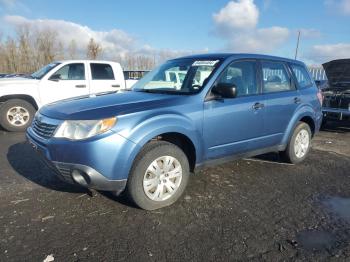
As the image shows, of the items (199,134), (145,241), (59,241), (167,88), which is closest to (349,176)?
(199,134)

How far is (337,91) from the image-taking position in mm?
9305

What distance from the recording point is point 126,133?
11.6ft

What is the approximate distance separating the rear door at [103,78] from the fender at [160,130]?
584cm

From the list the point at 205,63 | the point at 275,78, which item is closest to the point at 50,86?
the point at 205,63

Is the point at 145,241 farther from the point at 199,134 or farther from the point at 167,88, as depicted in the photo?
the point at 167,88

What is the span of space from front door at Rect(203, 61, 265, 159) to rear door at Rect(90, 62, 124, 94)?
17.5ft

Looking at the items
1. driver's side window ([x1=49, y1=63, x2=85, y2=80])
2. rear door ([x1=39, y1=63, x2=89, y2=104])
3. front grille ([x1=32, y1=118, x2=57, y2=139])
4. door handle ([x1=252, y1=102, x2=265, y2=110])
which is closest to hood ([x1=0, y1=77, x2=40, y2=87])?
rear door ([x1=39, y1=63, x2=89, y2=104])

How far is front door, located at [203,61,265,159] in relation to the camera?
435 centimetres

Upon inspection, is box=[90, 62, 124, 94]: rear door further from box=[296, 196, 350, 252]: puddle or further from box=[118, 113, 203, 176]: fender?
box=[296, 196, 350, 252]: puddle

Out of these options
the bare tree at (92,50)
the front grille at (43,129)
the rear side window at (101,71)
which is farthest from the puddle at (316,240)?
the bare tree at (92,50)

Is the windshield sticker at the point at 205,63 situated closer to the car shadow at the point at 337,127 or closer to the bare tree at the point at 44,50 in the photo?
the car shadow at the point at 337,127

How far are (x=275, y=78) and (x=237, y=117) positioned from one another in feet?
4.18

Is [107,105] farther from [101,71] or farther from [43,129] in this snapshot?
[101,71]

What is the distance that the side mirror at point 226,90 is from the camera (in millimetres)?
4250
